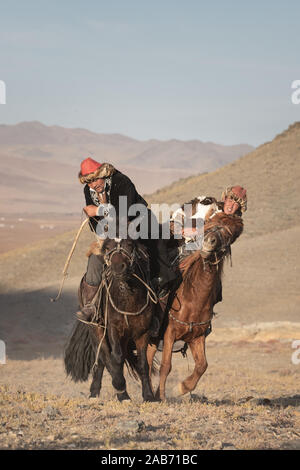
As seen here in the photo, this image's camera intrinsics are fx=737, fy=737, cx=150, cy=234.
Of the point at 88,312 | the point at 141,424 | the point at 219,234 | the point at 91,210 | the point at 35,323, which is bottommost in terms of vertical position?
the point at 35,323

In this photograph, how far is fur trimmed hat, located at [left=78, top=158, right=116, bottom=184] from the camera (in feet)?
26.8

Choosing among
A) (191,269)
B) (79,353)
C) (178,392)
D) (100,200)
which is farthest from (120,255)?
(79,353)

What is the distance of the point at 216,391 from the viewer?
12.2 metres

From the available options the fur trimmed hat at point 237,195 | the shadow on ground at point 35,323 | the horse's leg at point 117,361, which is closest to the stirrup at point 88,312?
the horse's leg at point 117,361

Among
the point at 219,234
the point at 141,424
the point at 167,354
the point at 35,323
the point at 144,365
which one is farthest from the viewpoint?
the point at 35,323

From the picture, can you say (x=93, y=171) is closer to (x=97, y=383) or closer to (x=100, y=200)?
(x=100, y=200)

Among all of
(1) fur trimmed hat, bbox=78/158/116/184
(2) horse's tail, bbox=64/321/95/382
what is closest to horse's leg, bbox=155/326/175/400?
(2) horse's tail, bbox=64/321/95/382

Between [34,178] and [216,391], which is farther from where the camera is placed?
[34,178]

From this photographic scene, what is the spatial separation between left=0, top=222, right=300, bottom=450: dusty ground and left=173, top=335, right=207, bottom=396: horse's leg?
0.22 m

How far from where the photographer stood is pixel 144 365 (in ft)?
27.4

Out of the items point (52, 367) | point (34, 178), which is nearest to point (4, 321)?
point (52, 367)

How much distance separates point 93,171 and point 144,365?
226cm
